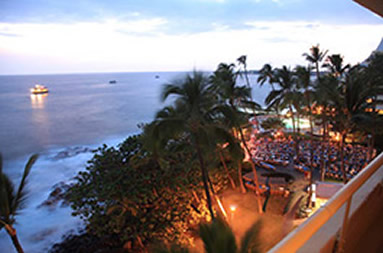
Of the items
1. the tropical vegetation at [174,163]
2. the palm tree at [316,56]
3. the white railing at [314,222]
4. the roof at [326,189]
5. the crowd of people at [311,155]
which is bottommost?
the crowd of people at [311,155]

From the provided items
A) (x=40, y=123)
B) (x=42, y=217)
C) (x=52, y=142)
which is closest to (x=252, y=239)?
(x=42, y=217)

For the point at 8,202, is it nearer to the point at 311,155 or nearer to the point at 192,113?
the point at 192,113

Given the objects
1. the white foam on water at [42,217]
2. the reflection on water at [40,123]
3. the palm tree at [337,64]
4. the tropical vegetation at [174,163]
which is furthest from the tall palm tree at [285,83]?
the reflection on water at [40,123]

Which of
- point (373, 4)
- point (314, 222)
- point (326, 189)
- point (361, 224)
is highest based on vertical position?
point (373, 4)

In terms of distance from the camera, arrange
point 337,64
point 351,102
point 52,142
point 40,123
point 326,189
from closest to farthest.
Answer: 1. point 351,102
2. point 326,189
3. point 337,64
4. point 52,142
5. point 40,123

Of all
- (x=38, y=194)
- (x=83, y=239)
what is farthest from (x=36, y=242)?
(x=38, y=194)

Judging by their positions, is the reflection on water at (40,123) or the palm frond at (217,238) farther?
the reflection on water at (40,123)

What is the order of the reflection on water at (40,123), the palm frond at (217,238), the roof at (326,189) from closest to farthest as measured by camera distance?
the palm frond at (217,238) < the roof at (326,189) < the reflection on water at (40,123)

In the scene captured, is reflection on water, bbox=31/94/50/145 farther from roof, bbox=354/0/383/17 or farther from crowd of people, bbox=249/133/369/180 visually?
roof, bbox=354/0/383/17

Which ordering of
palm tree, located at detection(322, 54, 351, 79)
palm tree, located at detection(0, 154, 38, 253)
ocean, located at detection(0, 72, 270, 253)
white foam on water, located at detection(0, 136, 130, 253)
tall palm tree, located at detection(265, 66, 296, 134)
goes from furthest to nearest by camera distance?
palm tree, located at detection(322, 54, 351, 79) → ocean, located at detection(0, 72, 270, 253) → white foam on water, located at detection(0, 136, 130, 253) → tall palm tree, located at detection(265, 66, 296, 134) → palm tree, located at detection(0, 154, 38, 253)

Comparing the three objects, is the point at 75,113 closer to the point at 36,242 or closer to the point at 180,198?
the point at 36,242

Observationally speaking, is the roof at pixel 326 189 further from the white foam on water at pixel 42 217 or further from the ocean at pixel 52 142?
the white foam on water at pixel 42 217

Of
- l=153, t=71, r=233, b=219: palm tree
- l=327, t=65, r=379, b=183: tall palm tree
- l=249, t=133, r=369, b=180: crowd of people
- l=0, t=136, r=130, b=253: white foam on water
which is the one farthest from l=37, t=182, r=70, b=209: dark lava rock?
l=327, t=65, r=379, b=183: tall palm tree

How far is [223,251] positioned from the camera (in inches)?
54.7
